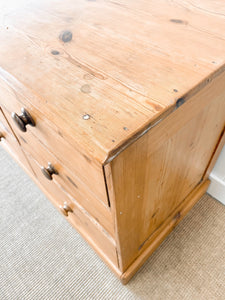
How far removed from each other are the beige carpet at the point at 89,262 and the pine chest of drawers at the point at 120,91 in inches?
9.5

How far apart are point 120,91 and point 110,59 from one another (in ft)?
0.34

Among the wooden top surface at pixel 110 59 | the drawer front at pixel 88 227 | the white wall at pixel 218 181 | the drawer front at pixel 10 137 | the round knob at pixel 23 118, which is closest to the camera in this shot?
the wooden top surface at pixel 110 59

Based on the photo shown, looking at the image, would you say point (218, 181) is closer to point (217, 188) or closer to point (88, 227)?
point (217, 188)

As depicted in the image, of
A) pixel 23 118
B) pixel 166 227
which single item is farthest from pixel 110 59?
pixel 166 227

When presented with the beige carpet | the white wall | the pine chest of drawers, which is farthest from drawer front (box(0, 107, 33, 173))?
the white wall

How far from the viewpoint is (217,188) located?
984 mm

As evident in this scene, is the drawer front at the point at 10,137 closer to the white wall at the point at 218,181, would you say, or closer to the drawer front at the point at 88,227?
the drawer front at the point at 88,227

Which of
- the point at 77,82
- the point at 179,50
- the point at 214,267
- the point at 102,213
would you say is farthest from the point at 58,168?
the point at 214,267

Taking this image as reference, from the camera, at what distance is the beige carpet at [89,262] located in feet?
2.69

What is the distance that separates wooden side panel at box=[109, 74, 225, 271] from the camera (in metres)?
0.39

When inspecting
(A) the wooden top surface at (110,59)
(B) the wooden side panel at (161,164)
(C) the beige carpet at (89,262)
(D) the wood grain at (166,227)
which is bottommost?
(C) the beige carpet at (89,262)

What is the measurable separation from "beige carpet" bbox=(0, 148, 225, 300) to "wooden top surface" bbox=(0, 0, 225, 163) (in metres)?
0.74

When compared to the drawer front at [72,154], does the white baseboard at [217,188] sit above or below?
below

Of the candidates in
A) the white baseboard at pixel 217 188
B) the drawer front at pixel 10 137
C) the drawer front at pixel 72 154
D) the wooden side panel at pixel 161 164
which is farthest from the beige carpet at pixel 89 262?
the drawer front at pixel 72 154
